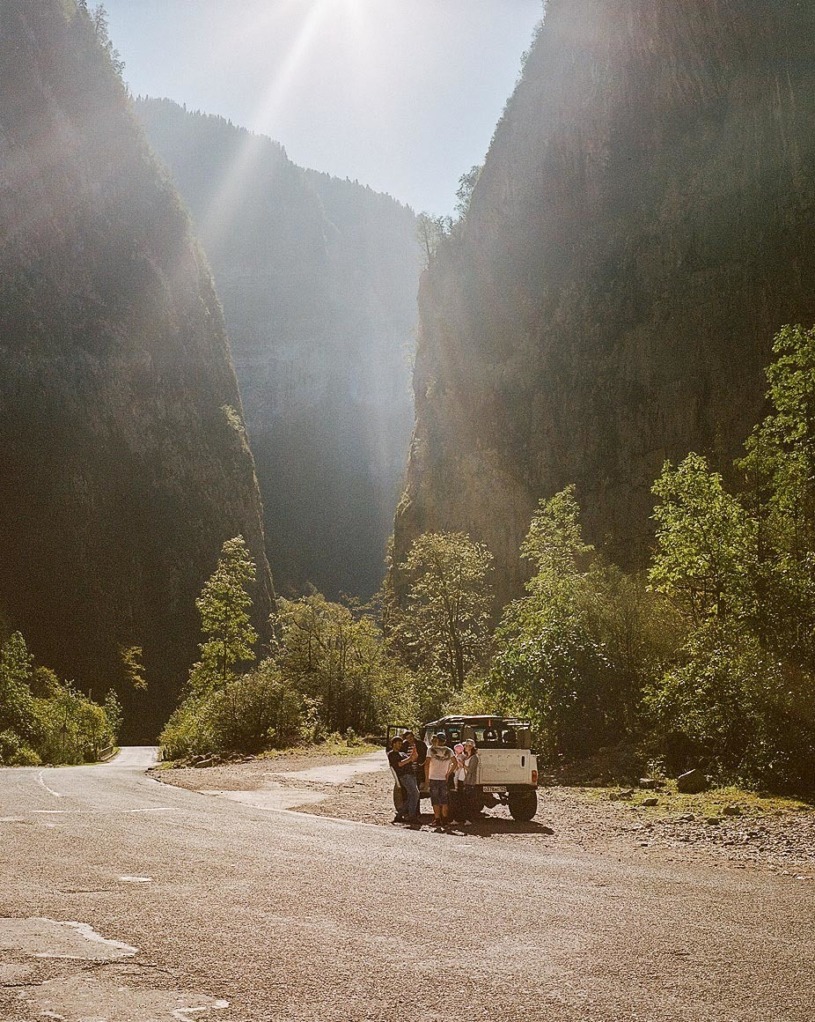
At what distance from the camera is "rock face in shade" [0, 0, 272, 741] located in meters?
93.0

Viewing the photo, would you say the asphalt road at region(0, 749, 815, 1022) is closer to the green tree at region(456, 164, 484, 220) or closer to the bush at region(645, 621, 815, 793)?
the bush at region(645, 621, 815, 793)

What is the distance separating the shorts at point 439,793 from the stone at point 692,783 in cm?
650

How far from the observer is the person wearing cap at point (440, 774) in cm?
1511

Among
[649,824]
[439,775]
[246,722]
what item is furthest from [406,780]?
[246,722]

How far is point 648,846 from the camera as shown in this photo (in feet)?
42.0

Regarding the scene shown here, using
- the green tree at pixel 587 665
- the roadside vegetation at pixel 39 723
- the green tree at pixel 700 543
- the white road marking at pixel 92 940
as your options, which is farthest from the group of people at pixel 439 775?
the roadside vegetation at pixel 39 723

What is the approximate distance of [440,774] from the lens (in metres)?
15.4

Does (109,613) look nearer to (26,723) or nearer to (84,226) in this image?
(26,723)

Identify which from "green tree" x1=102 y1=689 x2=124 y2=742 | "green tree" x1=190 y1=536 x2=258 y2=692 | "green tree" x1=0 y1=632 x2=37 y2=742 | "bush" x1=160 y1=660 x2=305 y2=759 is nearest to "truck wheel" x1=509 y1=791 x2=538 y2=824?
"bush" x1=160 y1=660 x2=305 y2=759

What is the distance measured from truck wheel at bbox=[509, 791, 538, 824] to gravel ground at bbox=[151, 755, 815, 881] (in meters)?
0.23

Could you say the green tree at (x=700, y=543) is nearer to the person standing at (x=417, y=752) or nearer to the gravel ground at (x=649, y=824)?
the gravel ground at (x=649, y=824)

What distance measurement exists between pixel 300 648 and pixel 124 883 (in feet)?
137

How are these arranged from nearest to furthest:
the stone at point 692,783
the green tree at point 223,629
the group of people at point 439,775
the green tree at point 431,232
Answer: the group of people at point 439,775 < the stone at point 692,783 < the green tree at point 223,629 < the green tree at point 431,232

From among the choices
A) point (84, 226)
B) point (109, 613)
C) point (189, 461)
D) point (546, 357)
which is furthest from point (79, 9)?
point (546, 357)
